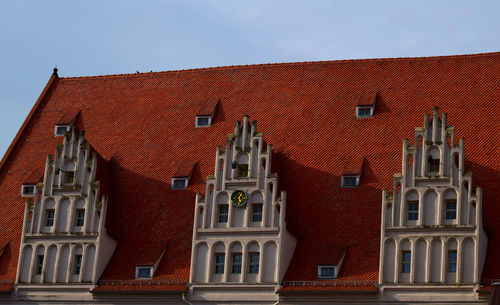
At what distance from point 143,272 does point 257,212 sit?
6.26 meters

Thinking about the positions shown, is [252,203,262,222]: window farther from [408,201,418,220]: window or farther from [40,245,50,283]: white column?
[40,245,50,283]: white column

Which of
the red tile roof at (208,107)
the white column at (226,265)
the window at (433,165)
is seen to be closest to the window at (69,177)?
the red tile roof at (208,107)

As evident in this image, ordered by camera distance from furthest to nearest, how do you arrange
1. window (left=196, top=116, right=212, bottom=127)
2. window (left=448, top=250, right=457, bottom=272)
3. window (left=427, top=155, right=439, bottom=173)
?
1. window (left=196, top=116, right=212, bottom=127)
2. window (left=427, top=155, right=439, bottom=173)
3. window (left=448, top=250, right=457, bottom=272)

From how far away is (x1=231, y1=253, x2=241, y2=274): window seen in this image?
183 feet

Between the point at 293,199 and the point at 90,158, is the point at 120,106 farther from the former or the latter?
the point at 293,199

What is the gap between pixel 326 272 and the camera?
5456 centimetres

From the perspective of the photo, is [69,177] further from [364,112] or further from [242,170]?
[364,112]

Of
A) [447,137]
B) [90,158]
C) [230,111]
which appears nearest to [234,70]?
[230,111]

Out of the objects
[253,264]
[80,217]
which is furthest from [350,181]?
[80,217]

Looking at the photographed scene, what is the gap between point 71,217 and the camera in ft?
193

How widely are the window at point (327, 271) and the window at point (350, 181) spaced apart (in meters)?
5.16

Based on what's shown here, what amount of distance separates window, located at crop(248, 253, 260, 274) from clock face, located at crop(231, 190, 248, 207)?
2.50 m

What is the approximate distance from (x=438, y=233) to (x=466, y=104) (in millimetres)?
9734

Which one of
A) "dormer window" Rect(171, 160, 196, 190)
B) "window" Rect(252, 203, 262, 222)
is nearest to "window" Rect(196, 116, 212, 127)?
"dormer window" Rect(171, 160, 196, 190)
